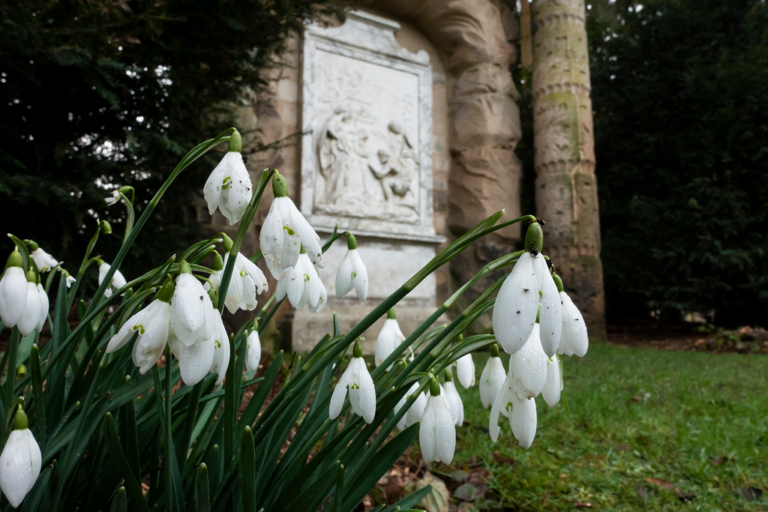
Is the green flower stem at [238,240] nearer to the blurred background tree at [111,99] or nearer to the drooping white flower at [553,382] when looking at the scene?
the drooping white flower at [553,382]

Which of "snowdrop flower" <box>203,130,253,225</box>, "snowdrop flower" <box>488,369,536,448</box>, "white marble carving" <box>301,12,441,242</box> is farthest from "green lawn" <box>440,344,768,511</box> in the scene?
"white marble carving" <box>301,12,441,242</box>

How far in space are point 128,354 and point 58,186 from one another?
7.42 feet

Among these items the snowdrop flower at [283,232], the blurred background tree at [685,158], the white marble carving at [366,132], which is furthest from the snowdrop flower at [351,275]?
the blurred background tree at [685,158]

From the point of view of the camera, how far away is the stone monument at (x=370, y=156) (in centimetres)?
537

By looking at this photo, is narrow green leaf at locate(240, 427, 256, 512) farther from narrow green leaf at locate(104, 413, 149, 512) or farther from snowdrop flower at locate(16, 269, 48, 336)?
snowdrop flower at locate(16, 269, 48, 336)

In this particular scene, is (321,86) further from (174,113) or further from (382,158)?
(174,113)

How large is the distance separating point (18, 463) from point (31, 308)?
10.4 inches

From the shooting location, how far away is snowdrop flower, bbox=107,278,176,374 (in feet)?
2.27

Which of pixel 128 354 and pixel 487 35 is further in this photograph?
pixel 487 35

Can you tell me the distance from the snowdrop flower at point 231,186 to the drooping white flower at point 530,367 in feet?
1.52

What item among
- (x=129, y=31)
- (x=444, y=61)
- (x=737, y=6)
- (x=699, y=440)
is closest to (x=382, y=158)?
(x=444, y=61)

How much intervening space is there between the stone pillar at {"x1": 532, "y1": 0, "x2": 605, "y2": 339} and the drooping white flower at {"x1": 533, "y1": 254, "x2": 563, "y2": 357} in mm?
5688

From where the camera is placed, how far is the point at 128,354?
105 cm

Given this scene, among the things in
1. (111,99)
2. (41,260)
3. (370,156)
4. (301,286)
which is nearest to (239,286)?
(301,286)
